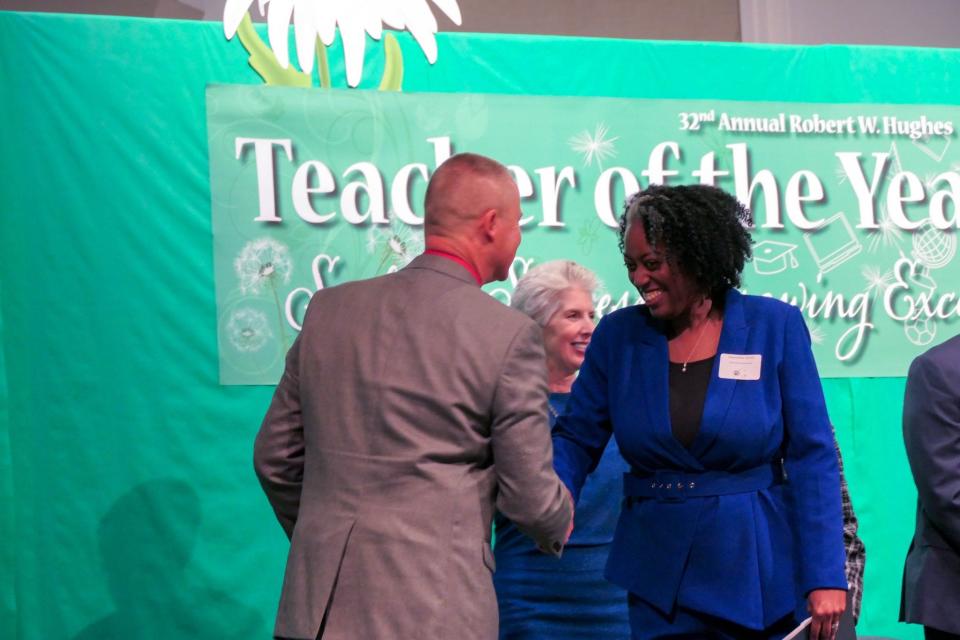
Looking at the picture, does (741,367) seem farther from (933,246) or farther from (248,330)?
(933,246)

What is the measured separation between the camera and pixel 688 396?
2.48m

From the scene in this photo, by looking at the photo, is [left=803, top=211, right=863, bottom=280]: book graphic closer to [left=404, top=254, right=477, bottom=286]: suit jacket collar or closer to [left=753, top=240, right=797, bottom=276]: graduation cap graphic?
[left=753, top=240, right=797, bottom=276]: graduation cap graphic

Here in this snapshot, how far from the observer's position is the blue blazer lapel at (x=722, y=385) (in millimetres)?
2406

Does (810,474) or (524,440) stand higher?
(524,440)

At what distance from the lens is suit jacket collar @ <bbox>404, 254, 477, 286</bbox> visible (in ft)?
7.70

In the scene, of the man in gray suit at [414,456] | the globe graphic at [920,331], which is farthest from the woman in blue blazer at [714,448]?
the globe graphic at [920,331]

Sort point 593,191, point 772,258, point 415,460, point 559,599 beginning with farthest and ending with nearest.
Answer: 1. point 772,258
2. point 593,191
3. point 559,599
4. point 415,460

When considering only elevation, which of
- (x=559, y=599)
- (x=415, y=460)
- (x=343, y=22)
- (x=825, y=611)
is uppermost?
(x=343, y=22)

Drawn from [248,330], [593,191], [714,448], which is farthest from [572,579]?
[593,191]

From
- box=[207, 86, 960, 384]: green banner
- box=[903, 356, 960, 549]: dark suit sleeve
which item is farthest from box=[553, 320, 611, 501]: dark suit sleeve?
box=[207, 86, 960, 384]: green banner

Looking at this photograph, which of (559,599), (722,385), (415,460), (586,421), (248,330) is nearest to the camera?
(415,460)

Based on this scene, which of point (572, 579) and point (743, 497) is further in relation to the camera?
point (572, 579)

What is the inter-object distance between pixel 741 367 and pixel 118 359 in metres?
2.67

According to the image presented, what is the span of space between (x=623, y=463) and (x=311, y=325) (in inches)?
45.0
